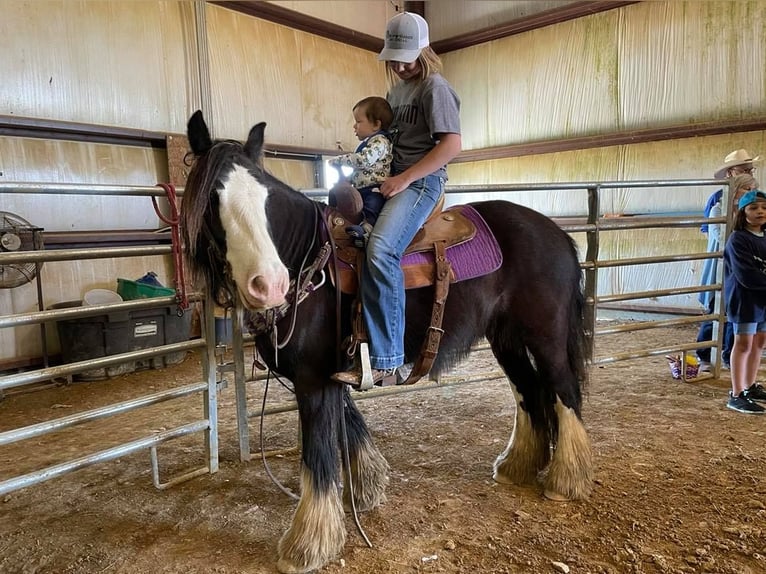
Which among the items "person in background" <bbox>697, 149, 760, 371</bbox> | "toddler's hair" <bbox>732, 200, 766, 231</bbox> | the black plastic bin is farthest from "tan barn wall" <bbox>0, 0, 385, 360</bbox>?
"toddler's hair" <bbox>732, 200, 766, 231</bbox>

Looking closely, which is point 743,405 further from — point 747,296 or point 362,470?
point 362,470

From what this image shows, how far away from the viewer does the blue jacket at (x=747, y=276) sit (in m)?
3.00

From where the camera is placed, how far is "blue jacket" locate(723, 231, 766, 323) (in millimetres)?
3004

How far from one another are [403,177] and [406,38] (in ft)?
1.73

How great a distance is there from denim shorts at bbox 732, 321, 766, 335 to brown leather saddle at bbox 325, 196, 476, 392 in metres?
2.21

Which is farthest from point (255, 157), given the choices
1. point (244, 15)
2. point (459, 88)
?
point (459, 88)

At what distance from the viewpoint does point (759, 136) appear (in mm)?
5617

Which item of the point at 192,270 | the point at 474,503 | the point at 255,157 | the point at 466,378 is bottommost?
the point at 474,503

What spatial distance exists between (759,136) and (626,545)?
227 inches

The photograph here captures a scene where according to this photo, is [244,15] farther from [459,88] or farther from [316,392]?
[316,392]

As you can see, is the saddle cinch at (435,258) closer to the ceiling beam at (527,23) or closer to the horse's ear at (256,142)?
the horse's ear at (256,142)

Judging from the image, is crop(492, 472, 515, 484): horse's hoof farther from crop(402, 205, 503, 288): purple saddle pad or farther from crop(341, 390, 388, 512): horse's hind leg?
crop(402, 205, 503, 288): purple saddle pad

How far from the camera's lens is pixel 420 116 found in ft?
6.46

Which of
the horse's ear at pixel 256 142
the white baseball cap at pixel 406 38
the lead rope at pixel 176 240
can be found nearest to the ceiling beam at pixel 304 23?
the lead rope at pixel 176 240
